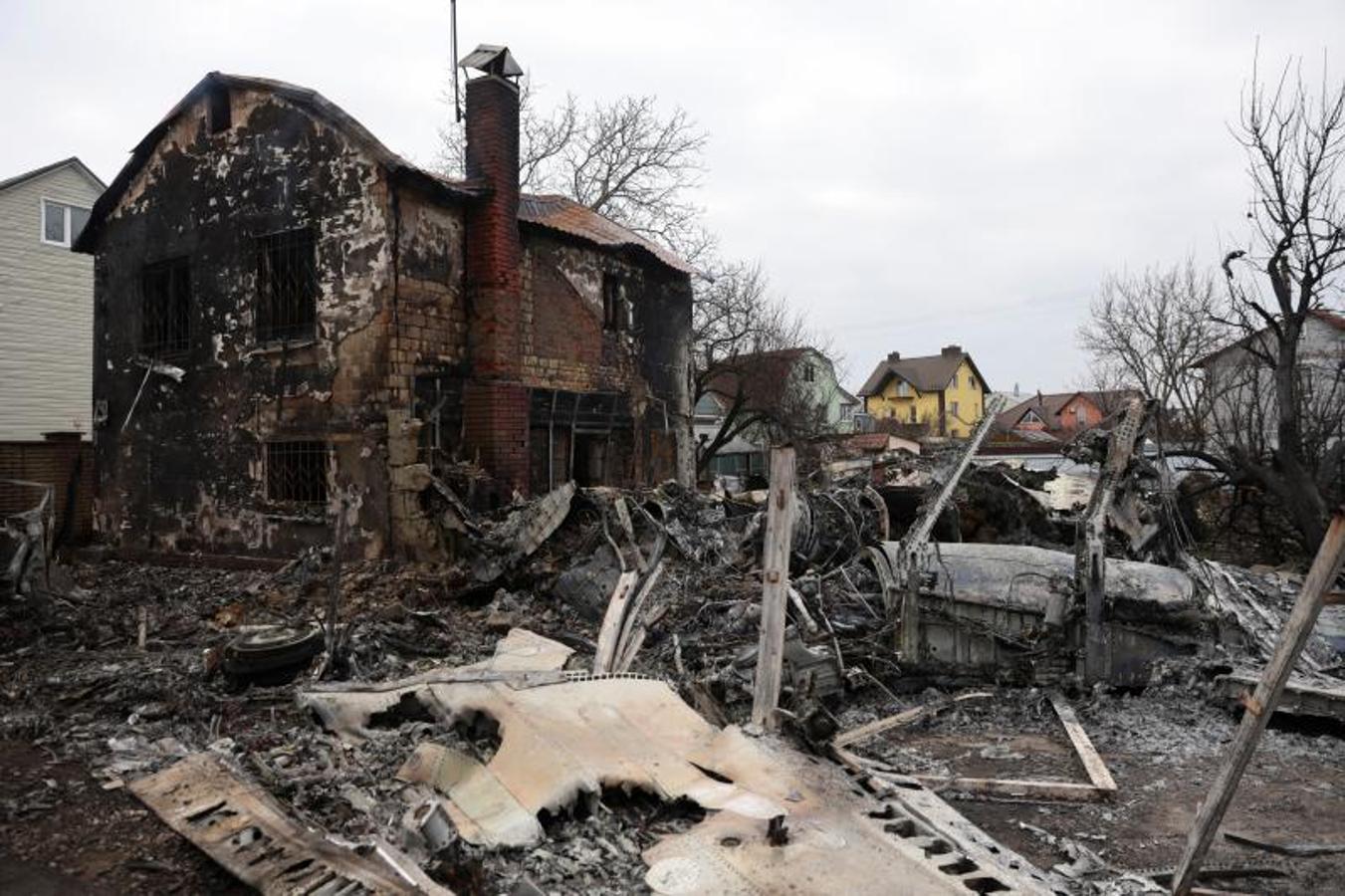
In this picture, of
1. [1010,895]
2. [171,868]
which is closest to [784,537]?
[1010,895]

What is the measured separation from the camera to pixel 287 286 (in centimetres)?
1200

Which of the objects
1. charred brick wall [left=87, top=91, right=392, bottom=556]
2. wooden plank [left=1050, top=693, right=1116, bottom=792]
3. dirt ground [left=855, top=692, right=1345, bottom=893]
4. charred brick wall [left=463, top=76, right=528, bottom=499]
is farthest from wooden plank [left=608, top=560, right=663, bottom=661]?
charred brick wall [left=87, top=91, right=392, bottom=556]

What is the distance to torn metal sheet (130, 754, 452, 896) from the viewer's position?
344 centimetres

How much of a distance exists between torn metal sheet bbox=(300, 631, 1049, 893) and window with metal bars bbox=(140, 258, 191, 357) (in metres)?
10.3

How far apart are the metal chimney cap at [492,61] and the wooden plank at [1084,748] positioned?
10.6 metres

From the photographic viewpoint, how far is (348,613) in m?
9.70

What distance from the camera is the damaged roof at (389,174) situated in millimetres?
11125

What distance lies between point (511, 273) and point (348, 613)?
17.3ft

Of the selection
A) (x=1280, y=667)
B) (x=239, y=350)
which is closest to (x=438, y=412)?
(x=239, y=350)

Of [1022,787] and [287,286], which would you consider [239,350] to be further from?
[1022,787]

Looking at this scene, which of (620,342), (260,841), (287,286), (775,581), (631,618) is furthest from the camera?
(620,342)

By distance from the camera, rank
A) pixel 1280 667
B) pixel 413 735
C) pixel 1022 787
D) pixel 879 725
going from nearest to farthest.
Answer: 1. pixel 1280 667
2. pixel 413 735
3. pixel 1022 787
4. pixel 879 725

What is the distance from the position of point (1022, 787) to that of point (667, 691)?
8.47 feet

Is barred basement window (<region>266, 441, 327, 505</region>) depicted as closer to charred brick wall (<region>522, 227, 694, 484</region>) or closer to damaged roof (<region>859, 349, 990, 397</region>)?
charred brick wall (<region>522, 227, 694, 484</region>)
